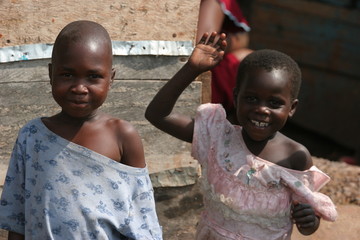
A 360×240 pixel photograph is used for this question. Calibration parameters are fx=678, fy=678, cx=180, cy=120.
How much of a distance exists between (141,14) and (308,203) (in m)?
1.40

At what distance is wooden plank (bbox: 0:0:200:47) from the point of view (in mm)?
3223

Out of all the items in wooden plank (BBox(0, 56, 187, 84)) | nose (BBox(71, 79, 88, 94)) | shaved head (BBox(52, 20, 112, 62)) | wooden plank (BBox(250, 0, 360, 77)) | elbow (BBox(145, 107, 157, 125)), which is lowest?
wooden plank (BBox(250, 0, 360, 77))

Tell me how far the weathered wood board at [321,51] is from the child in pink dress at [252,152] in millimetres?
5523

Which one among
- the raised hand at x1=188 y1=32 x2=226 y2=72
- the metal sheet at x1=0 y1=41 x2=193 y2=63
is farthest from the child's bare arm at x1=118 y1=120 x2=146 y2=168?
the metal sheet at x1=0 y1=41 x2=193 y2=63

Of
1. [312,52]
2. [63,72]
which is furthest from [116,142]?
[312,52]

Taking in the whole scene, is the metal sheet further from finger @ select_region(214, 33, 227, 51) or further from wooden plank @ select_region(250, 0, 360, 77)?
wooden plank @ select_region(250, 0, 360, 77)

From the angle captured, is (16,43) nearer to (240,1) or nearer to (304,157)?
(304,157)

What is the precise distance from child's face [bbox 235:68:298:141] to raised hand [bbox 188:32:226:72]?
0.46ft

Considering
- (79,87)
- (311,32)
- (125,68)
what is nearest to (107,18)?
(125,68)

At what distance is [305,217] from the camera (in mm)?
2611

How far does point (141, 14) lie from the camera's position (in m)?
3.49

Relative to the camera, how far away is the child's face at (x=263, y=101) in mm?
2584

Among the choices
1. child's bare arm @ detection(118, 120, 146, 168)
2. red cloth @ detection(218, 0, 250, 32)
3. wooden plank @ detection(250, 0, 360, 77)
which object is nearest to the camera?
child's bare arm @ detection(118, 120, 146, 168)

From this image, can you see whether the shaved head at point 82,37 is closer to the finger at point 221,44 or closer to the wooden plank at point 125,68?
the finger at point 221,44
